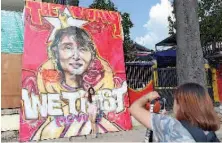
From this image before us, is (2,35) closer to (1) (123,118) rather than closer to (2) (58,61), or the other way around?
(2) (58,61)

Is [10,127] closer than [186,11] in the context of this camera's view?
No

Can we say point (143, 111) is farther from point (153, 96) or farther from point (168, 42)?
point (168, 42)

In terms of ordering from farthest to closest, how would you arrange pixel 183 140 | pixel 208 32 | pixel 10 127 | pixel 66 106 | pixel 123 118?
pixel 208 32, pixel 123 118, pixel 66 106, pixel 10 127, pixel 183 140

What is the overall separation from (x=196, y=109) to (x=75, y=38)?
30.8 ft

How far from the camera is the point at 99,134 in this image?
11430 millimetres

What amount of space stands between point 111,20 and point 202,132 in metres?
10.5

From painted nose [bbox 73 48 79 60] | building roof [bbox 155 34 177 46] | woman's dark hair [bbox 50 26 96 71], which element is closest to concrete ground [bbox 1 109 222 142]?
woman's dark hair [bbox 50 26 96 71]

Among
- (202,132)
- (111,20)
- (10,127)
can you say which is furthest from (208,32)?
(202,132)

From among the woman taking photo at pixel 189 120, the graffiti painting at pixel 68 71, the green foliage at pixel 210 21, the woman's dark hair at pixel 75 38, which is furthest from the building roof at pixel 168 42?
the woman taking photo at pixel 189 120

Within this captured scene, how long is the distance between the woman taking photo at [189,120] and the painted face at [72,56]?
8854 millimetres

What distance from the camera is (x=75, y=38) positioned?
1171 cm

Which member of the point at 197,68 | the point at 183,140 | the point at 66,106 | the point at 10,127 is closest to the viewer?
the point at 183,140

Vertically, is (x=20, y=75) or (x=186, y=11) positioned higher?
(x=186, y=11)

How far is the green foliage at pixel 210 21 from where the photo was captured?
21188mm
